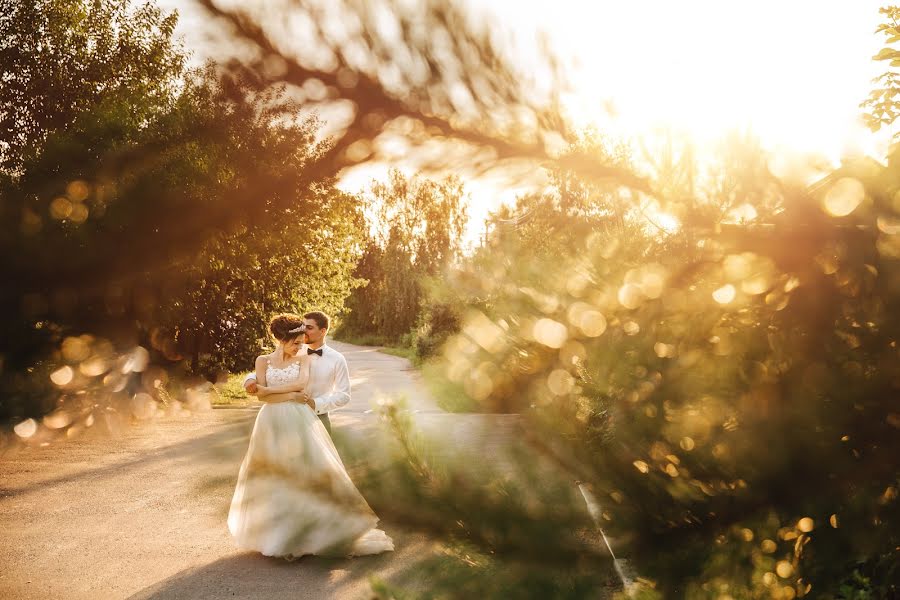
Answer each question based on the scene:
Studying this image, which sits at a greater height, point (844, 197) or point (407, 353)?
point (844, 197)

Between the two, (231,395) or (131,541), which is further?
(231,395)

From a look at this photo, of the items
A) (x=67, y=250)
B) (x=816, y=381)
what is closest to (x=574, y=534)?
(x=816, y=381)

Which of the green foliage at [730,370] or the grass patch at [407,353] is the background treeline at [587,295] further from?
the grass patch at [407,353]

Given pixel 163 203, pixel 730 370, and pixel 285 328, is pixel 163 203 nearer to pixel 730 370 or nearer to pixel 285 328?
pixel 730 370

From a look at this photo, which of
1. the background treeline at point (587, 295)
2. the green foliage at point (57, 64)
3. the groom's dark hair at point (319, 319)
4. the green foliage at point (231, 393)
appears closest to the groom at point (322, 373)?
the groom's dark hair at point (319, 319)

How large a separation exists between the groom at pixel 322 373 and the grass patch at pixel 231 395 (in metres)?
12.2

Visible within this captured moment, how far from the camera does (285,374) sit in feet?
21.3

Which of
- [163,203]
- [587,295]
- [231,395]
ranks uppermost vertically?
[163,203]

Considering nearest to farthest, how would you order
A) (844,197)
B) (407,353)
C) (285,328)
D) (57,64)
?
(844,197) → (285,328) → (57,64) → (407,353)

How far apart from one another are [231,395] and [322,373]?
1372 centimetres

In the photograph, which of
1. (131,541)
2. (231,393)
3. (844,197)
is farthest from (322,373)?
(231,393)

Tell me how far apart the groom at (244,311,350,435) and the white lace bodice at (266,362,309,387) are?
0.23 metres

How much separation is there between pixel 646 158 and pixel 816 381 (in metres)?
0.53

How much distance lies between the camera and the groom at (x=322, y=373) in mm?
6730
